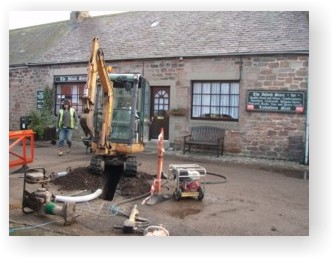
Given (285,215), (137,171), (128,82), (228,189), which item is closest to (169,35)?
(128,82)

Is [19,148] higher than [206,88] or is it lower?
lower

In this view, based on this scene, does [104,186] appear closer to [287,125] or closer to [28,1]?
[28,1]

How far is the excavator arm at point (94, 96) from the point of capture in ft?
15.1

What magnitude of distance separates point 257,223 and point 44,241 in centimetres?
226


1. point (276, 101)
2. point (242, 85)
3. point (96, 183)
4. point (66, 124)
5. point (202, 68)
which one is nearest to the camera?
point (96, 183)

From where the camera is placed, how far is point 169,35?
7988mm

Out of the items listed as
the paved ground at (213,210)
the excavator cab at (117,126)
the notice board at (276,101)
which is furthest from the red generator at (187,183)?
the notice board at (276,101)

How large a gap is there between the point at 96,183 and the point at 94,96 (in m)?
1.24

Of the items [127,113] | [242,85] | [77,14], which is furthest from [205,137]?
[77,14]

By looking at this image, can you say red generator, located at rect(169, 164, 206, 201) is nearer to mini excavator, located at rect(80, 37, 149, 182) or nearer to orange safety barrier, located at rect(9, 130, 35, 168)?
mini excavator, located at rect(80, 37, 149, 182)

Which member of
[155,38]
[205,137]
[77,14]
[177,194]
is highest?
[155,38]

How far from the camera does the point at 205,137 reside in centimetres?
772

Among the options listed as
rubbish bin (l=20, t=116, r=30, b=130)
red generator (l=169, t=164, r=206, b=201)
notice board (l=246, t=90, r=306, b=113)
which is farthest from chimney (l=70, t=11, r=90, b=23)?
notice board (l=246, t=90, r=306, b=113)

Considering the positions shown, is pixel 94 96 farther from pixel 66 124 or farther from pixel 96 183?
pixel 66 124
